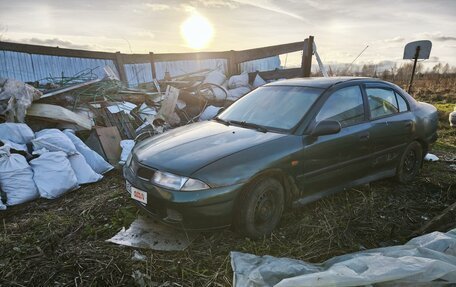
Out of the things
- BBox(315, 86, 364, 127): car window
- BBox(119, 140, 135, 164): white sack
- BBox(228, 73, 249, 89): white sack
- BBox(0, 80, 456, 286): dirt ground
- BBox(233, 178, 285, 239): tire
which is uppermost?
BBox(315, 86, 364, 127): car window

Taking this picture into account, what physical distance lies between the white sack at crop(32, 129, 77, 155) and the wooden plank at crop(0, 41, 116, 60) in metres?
3.21

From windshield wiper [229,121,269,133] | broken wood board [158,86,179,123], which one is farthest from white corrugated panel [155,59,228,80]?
windshield wiper [229,121,269,133]

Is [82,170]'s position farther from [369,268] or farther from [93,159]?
[369,268]

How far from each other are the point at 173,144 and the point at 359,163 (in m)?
2.13

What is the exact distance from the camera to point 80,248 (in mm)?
3242

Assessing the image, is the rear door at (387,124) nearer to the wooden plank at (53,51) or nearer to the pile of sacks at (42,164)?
the pile of sacks at (42,164)

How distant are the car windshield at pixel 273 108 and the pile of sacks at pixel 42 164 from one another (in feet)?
7.04

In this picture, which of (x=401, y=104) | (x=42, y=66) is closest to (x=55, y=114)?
(x=42, y=66)

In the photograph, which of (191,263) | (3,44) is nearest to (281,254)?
(191,263)

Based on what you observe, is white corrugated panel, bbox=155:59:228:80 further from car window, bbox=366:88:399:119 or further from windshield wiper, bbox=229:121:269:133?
car window, bbox=366:88:399:119

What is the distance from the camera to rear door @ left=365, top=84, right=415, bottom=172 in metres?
4.32

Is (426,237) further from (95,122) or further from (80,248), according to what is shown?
(95,122)

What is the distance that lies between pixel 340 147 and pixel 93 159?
3558mm

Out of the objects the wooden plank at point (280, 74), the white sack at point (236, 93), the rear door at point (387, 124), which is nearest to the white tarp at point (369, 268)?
the rear door at point (387, 124)
